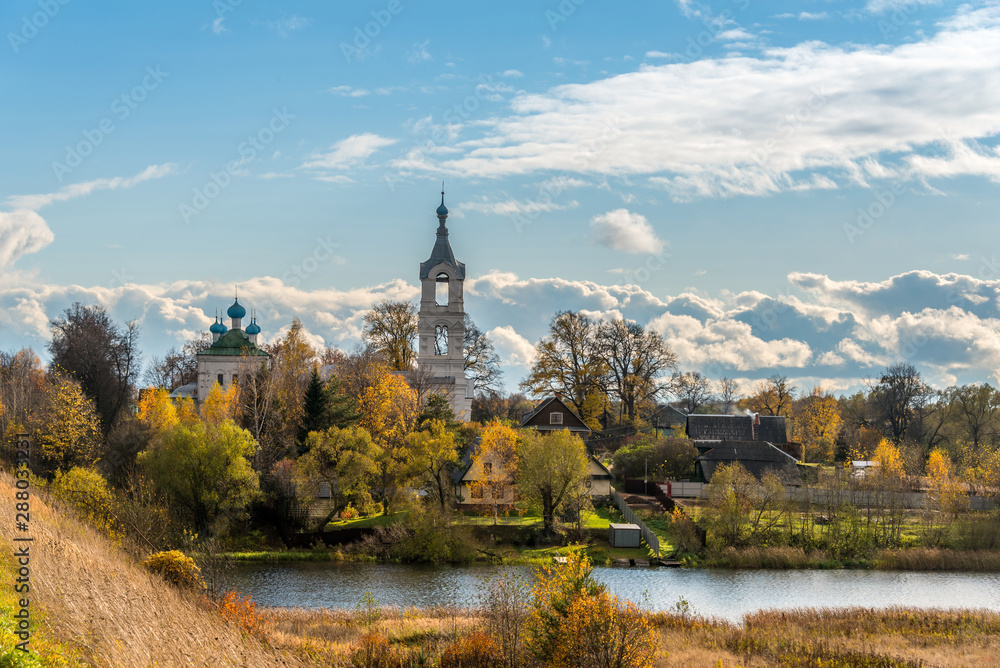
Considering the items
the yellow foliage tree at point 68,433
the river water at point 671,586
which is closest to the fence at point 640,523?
the river water at point 671,586

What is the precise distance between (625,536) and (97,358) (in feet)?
100

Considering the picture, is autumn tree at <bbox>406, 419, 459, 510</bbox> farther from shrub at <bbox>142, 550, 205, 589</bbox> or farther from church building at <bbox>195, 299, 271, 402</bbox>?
church building at <bbox>195, 299, 271, 402</bbox>

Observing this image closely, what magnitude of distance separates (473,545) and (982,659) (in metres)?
18.6

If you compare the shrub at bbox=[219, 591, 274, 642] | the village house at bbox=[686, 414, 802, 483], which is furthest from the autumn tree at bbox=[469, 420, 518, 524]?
the shrub at bbox=[219, 591, 274, 642]

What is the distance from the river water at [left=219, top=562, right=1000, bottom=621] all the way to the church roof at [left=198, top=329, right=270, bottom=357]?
1168 inches

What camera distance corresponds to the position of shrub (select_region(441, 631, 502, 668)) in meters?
17.2

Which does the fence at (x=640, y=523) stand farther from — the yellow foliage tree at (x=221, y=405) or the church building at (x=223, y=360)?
the church building at (x=223, y=360)

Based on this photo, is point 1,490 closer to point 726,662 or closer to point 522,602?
point 522,602

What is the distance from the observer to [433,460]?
35906mm

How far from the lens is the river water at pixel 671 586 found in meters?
26.8

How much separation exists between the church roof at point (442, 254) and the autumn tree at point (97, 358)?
20718 mm

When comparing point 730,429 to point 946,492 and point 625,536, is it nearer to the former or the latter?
point 946,492

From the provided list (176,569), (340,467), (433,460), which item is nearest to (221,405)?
→ (340,467)

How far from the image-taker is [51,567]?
1573 centimetres
